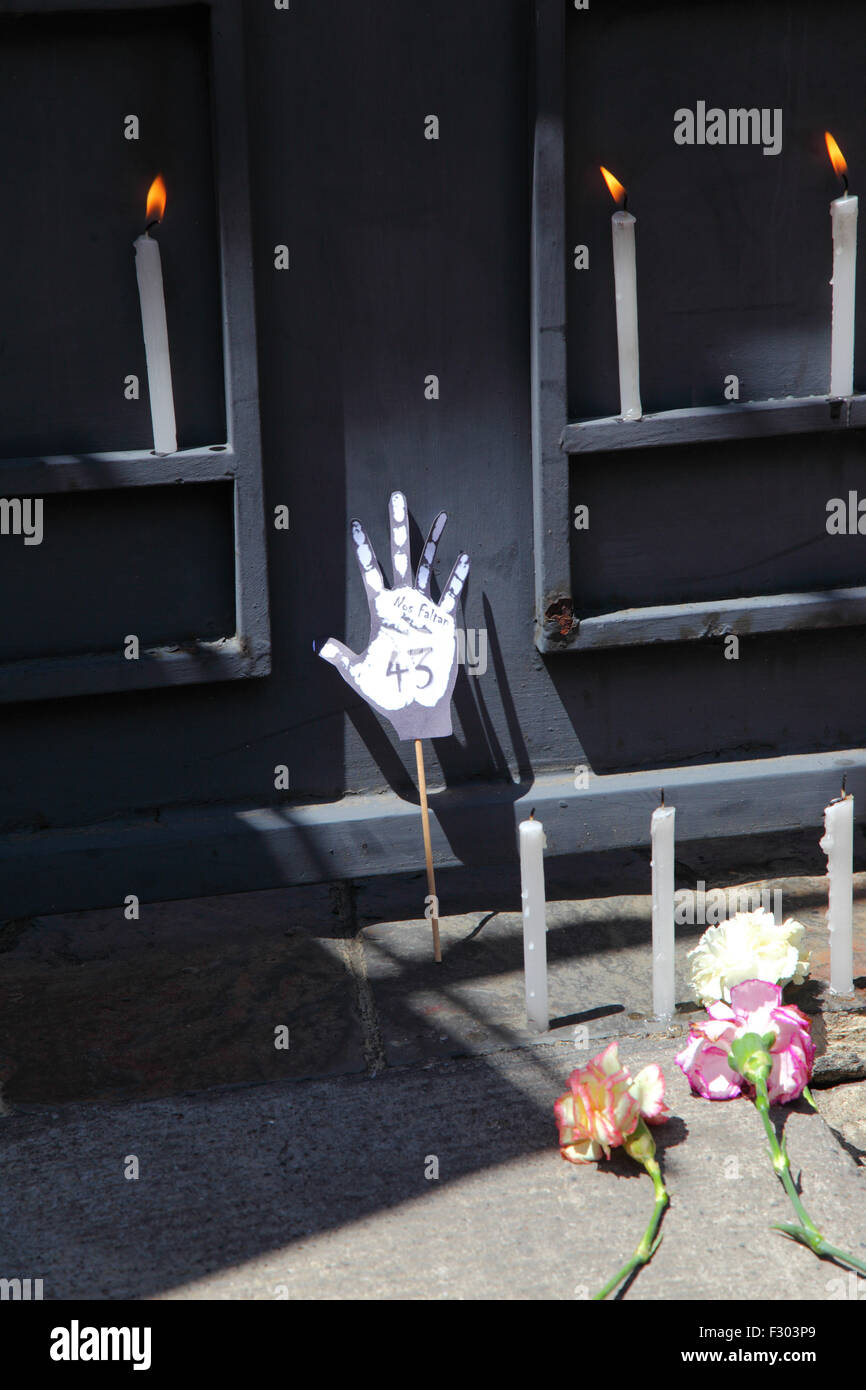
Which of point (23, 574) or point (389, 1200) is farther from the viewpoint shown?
A: point (23, 574)

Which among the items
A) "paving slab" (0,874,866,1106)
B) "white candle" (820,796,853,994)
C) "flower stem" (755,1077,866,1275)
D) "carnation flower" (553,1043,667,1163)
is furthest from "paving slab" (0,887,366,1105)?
"white candle" (820,796,853,994)

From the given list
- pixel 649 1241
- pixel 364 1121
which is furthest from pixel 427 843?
pixel 649 1241

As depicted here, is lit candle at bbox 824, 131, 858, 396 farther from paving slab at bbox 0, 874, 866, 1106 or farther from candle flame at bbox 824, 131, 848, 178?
paving slab at bbox 0, 874, 866, 1106

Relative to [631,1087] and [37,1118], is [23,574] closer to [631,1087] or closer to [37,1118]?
[37,1118]

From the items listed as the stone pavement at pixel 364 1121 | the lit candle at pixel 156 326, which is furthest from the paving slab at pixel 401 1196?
the lit candle at pixel 156 326

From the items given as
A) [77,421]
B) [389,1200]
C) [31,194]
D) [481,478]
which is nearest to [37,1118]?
[389,1200]

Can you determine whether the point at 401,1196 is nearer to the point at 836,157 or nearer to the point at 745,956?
the point at 745,956

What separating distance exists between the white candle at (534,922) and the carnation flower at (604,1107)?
400 mm

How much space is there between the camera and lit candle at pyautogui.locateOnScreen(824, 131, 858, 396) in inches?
115

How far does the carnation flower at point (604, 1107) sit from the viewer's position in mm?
2164

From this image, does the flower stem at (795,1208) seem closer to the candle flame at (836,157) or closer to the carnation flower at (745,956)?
the carnation flower at (745,956)

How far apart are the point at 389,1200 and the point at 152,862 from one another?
1156 mm

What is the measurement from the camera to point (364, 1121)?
2414 millimetres

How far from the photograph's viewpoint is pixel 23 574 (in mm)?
2969
